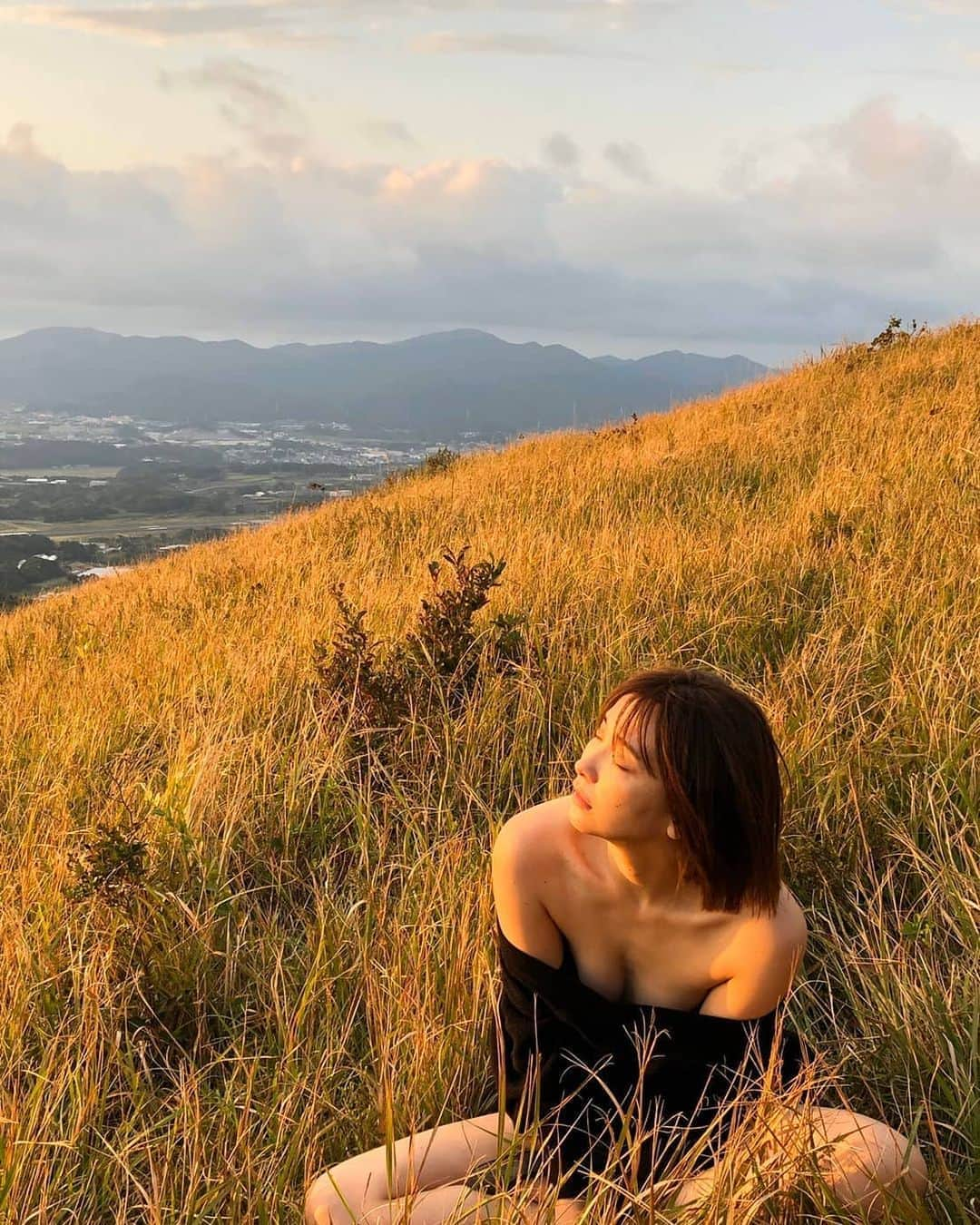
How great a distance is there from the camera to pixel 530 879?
1.71 m

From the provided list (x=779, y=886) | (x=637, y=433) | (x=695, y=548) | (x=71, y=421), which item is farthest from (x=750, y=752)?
(x=71, y=421)

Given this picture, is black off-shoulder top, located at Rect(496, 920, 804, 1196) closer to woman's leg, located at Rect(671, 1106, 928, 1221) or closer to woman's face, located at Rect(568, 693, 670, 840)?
woman's leg, located at Rect(671, 1106, 928, 1221)

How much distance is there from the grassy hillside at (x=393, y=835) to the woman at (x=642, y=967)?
0.44ft

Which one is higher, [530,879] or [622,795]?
[622,795]

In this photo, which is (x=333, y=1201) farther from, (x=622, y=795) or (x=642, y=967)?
(x=622, y=795)

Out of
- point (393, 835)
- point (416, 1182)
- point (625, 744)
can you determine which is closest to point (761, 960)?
point (625, 744)

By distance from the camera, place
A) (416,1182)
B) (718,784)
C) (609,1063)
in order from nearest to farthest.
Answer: (416,1182)
(718,784)
(609,1063)

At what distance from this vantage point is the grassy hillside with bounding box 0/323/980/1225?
66.5 inches

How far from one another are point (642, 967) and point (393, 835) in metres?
1.09

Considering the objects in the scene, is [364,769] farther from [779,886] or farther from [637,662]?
[779,886]

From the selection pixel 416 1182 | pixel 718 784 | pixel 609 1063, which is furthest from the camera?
pixel 609 1063

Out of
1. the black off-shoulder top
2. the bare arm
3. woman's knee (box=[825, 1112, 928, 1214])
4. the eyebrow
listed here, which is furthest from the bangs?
woman's knee (box=[825, 1112, 928, 1214])

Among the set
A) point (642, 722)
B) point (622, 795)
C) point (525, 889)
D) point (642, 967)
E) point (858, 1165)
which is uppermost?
point (642, 722)

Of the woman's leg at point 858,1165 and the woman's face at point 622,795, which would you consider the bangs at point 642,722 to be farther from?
the woman's leg at point 858,1165
